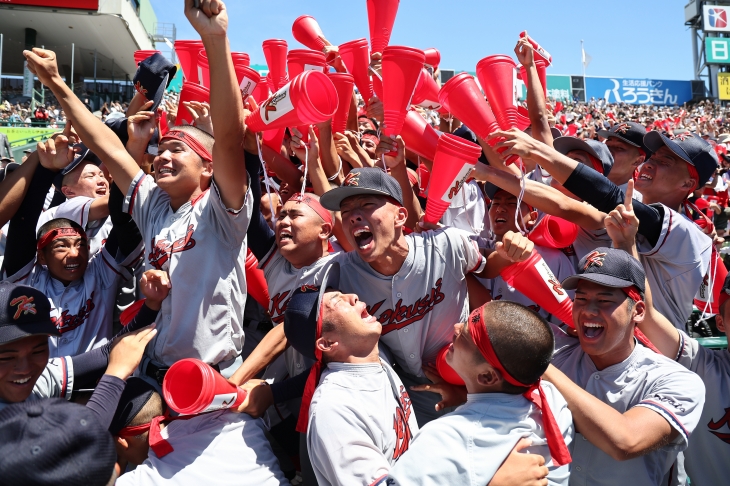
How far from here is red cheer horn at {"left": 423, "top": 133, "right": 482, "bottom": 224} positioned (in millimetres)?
2801

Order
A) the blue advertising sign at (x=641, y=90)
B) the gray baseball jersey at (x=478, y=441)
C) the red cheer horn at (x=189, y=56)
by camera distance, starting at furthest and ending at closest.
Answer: the blue advertising sign at (x=641, y=90) < the red cheer horn at (x=189, y=56) < the gray baseball jersey at (x=478, y=441)

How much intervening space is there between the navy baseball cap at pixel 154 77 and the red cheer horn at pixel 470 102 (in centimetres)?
172

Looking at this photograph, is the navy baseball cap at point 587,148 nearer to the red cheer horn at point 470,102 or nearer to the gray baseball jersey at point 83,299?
the red cheer horn at point 470,102

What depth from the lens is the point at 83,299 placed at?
130 inches

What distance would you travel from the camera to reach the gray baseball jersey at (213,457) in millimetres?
2469

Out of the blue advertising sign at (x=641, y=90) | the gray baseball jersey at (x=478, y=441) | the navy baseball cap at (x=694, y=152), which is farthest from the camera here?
the blue advertising sign at (x=641, y=90)

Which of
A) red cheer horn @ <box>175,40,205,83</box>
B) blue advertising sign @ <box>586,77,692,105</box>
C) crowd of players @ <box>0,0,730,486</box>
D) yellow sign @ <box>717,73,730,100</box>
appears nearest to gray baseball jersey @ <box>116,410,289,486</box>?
crowd of players @ <box>0,0,730,486</box>

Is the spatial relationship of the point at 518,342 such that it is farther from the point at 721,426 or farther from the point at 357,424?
the point at 721,426

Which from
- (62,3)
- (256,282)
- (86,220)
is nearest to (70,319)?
(86,220)

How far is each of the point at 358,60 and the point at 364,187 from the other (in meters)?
1.49

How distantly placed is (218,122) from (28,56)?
1.31 metres

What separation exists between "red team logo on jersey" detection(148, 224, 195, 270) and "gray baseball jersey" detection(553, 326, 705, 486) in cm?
196

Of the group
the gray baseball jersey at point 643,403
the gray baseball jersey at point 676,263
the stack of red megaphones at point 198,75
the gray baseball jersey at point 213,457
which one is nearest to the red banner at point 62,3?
the stack of red megaphones at point 198,75

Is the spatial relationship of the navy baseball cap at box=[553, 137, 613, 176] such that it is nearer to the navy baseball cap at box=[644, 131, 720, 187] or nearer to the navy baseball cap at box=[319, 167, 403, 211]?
the navy baseball cap at box=[644, 131, 720, 187]
